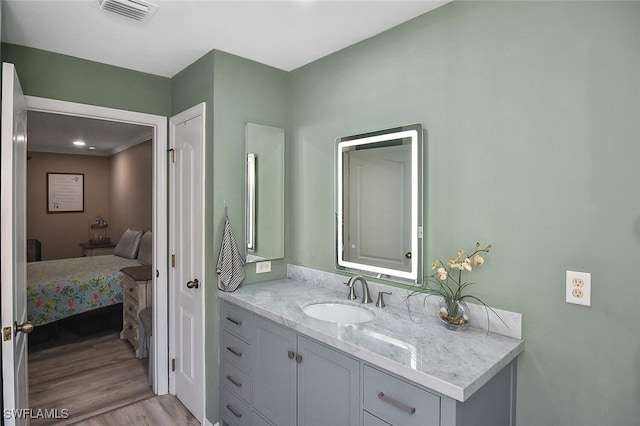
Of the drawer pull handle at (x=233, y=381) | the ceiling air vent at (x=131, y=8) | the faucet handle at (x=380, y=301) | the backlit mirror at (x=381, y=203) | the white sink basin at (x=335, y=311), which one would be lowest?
the drawer pull handle at (x=233, y=381)

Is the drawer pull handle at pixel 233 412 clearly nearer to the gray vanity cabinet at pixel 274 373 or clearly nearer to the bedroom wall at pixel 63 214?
the gray vanity cabinet at pixel 274 373

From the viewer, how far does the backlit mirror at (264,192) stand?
8.17ft

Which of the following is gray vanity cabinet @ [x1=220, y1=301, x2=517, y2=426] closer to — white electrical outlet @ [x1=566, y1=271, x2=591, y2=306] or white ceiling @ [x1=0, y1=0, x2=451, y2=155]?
white electrical outlet @ [x1=566, y1=271, x2=591, y2=306]

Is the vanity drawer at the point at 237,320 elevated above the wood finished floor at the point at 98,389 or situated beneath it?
elevated above

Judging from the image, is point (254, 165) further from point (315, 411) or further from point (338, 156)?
point (315, 411)

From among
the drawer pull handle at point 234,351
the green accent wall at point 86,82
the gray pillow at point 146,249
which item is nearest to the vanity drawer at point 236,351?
the drawer pull handle at point 234,351

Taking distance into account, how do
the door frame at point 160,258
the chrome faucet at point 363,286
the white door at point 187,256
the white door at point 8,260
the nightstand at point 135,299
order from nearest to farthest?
the white door at point 8,260
the chrome faucet at point 363,286
the white door at point 187,256
the door frame at point 160,258
the nightstand at point 135,299

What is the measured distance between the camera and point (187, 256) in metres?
2.59

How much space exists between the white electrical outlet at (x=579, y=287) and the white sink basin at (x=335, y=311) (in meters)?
1.00

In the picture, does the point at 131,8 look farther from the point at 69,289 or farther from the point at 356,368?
the point at 69,289

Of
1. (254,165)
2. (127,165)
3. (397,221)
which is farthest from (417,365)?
(127,165)

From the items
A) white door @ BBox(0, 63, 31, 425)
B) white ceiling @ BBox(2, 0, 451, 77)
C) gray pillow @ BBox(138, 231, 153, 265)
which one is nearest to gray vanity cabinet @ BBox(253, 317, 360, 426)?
white door @ BBox(0, 63, 31, 425)

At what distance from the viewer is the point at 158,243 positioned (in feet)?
9.21

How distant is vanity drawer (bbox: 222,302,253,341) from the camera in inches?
82.7
